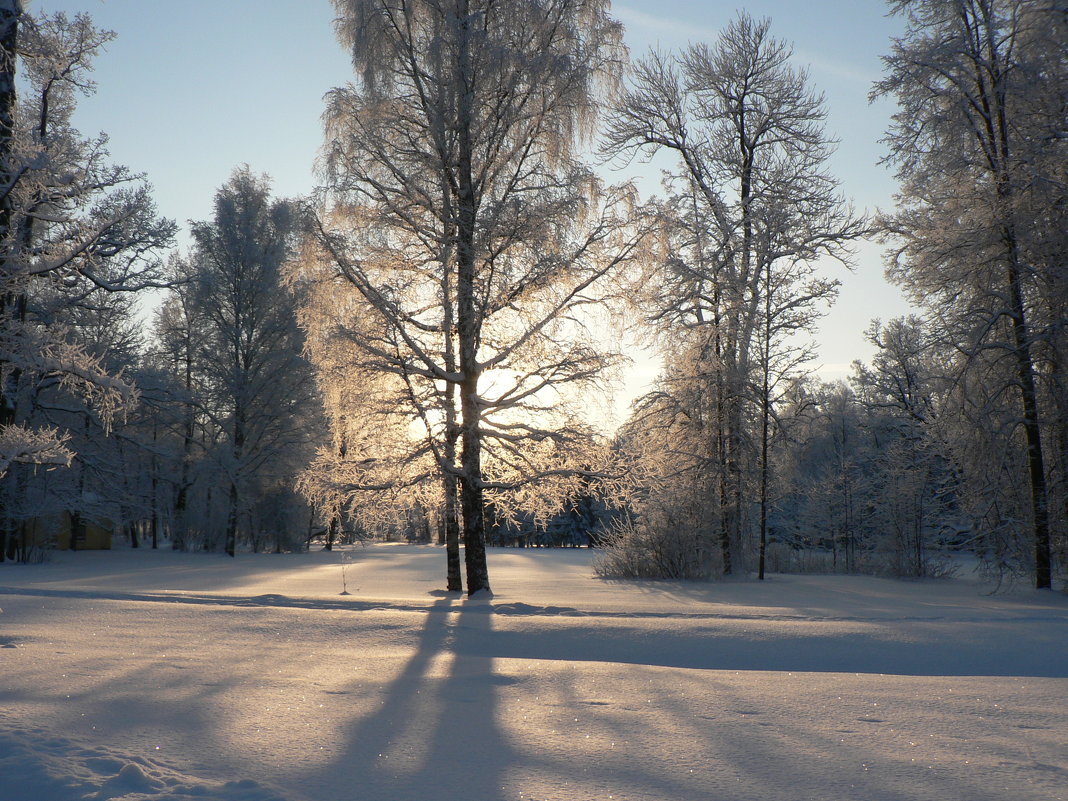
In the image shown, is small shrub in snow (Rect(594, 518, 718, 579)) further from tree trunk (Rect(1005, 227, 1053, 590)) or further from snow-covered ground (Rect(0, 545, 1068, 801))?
tree trunk (Rect(1005, 227, 1053, 590))

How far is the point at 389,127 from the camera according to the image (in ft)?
39.7

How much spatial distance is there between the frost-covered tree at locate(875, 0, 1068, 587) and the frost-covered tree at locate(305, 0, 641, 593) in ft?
25.0

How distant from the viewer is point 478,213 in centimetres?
1168

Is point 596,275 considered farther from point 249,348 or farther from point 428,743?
point 249,348

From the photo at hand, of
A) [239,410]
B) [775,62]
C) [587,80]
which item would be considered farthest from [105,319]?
[775,62]

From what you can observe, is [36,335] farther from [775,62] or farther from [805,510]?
[805,510]

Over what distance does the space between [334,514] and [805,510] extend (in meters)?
25.8

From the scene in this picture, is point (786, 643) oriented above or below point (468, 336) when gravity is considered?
below

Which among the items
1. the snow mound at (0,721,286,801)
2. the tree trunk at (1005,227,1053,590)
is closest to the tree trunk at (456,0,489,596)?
the snow mound at (0,721,286,801)

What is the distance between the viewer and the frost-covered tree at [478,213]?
1157 cm

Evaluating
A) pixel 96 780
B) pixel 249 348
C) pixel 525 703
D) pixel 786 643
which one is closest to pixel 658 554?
pixel 786 643

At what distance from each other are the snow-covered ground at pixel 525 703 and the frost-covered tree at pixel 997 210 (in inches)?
251

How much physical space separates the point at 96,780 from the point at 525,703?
2634 mm

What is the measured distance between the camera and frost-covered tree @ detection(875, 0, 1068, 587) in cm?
1406
